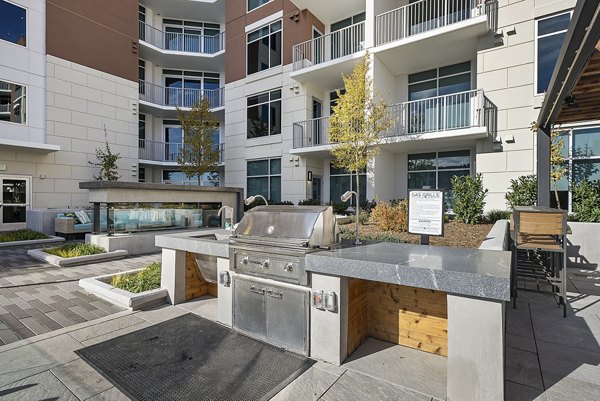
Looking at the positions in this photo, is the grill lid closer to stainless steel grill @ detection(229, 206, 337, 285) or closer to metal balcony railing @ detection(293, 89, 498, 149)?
stainless steel grill @ detection(229, 206, 337, 285)

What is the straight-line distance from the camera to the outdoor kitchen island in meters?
2.22

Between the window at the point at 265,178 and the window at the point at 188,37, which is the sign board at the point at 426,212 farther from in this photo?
the window at the point at 188,37

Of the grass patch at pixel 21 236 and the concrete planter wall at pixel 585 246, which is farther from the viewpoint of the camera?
the grass patch at pixel 21 236

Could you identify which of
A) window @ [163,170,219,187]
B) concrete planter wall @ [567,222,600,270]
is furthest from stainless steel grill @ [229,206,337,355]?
window @ [163,170,219,187]

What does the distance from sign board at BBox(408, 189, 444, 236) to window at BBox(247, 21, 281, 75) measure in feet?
43.1

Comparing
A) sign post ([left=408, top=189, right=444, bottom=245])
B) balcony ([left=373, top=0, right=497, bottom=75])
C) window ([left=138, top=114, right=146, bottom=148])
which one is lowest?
sign post ([left=408, top=189, right=444, bottom=245])

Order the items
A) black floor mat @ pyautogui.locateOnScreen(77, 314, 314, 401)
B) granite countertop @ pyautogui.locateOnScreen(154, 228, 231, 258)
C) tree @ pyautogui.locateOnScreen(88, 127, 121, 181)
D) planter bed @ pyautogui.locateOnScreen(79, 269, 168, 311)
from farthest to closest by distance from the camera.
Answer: tree @ pyautogui.locateOnScreen(88, 127, 121, 181)
planter bed @ pyautogui.locateOnScreen(79, 269, 168, 311)
granite countertop @ pyautogui.locateOnScreen(154, 228, 231, 258)
black floor mat @ pyautogui.locateOnScreen(77, 314, 314, 401)

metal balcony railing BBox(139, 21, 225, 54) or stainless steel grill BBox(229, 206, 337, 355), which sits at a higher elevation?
metal balcony railing BBox(139, 21, 225, 54)

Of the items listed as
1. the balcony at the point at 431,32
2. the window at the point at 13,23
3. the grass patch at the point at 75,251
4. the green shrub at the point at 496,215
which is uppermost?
the window at the point at 13,23

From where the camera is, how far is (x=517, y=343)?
344cm

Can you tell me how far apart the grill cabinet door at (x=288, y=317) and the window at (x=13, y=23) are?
16.8 meters

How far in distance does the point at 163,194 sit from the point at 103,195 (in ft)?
5.18

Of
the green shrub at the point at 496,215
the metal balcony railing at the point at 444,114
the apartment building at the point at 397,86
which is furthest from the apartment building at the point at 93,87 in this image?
the green shrub at the point at 496,215

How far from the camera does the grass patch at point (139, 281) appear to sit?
4926 millimetres
